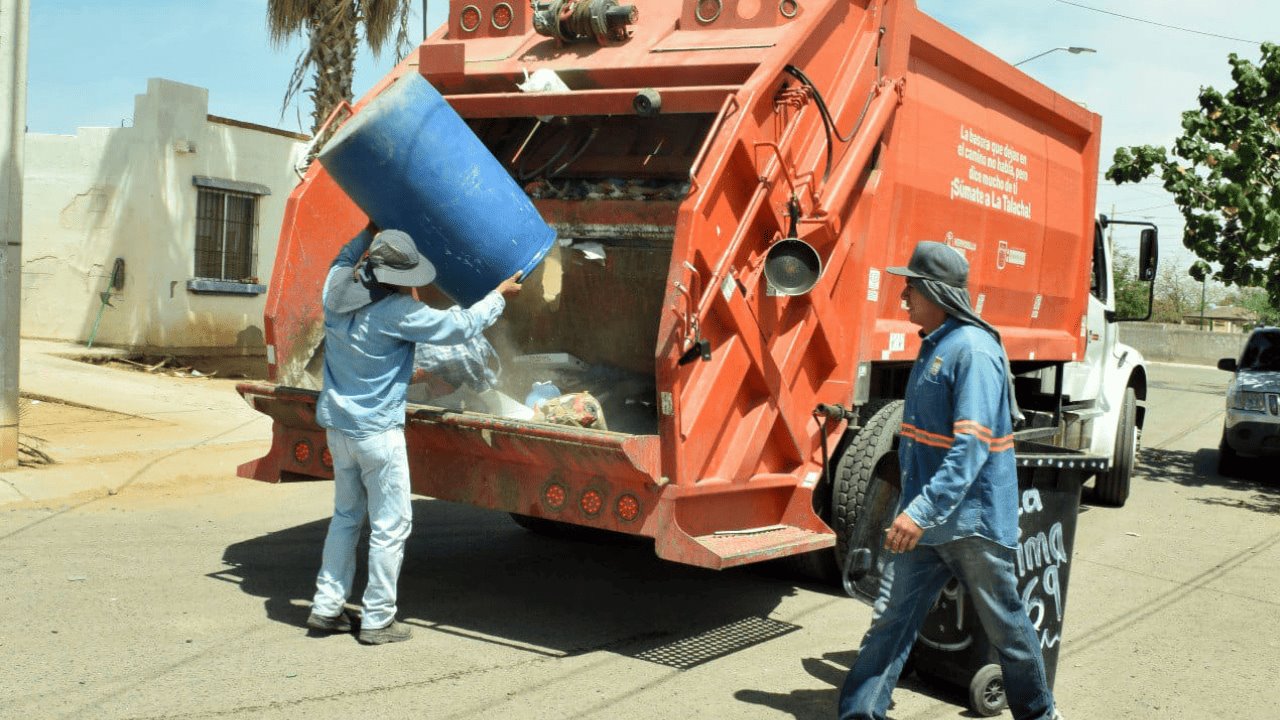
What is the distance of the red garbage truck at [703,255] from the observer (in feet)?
15.7

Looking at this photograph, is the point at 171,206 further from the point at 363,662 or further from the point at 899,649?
the point at 899,649

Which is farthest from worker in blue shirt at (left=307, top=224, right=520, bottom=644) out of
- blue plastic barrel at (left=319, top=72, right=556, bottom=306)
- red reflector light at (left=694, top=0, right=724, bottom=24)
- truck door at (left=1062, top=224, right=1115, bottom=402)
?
truck door at (left=1062, top=224, right=1115, bottom=402)

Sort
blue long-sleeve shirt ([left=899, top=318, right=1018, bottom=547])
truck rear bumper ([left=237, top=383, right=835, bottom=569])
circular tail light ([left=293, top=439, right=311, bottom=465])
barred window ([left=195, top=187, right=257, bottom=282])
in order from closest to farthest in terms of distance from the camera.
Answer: blue long-sleeve shirt ([left=899, top=318, right=1018, bottom=547]), truck rear bumper ([left=237, top=383, right=835, bottom=569]), circular tail light ([left=293, top=439, right=311, bottom=465]), barred window ([left=195, top=187, right=257, bottom=282])

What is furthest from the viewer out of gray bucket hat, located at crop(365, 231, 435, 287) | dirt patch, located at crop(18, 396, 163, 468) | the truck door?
the truck door

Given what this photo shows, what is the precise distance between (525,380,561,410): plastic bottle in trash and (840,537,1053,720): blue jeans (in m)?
2.04

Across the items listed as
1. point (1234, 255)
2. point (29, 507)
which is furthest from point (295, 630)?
point (1234, 255)

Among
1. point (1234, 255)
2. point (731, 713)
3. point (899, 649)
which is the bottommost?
point (731, 713)

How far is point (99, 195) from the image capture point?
13.5m

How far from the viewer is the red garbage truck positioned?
4781 millimetres

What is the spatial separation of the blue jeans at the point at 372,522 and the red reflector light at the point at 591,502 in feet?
2.28

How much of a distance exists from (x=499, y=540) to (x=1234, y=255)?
283 inches

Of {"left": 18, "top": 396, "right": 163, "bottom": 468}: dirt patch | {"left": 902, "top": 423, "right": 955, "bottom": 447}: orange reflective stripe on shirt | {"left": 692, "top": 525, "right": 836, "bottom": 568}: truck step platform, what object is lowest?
{"left": 18, "top": 396, "right": 163, "bottom": 468}: dirt patch

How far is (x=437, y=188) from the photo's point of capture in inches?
196

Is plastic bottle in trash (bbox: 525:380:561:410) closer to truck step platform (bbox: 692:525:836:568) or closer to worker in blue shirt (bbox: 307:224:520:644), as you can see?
worker in blue shirt (bbox: 307:224:520:644)
